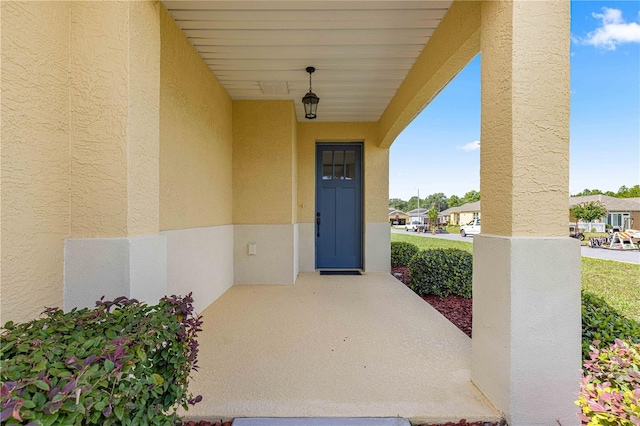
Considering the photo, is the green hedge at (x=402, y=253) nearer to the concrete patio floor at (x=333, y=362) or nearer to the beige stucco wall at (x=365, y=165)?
the beige stucco wall at (x=365, y=165)

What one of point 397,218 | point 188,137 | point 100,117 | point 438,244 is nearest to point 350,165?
point 188,137

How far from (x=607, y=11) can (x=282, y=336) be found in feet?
19.4

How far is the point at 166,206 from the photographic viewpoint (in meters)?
2.57

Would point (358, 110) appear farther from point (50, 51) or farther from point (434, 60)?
point (50, 51)

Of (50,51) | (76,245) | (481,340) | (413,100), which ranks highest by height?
(413,100)

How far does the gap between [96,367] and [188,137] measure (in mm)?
2609

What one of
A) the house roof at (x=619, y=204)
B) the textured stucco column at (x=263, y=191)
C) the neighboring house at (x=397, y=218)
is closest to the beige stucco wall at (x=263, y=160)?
the textured stucco column at (x=263, y=191)

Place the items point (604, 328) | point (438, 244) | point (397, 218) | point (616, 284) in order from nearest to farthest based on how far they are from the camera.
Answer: point (604, 328), point (616, 284), point (438, 244), point (397, 218)

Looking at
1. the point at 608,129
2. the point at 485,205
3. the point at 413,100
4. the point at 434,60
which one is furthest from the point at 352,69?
the point at 608,129

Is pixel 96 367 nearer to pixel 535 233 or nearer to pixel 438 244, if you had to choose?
pixel 535 233

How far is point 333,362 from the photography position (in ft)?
7.18

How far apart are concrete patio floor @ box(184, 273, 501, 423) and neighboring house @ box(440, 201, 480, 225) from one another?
106 feet

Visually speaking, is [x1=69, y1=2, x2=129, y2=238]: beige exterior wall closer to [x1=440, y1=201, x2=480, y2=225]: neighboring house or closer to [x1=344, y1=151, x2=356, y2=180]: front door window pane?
[x1=344, y1=151, x2=356, y2=180]: front door window pane

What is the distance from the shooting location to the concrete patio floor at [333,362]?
1.67 meters
